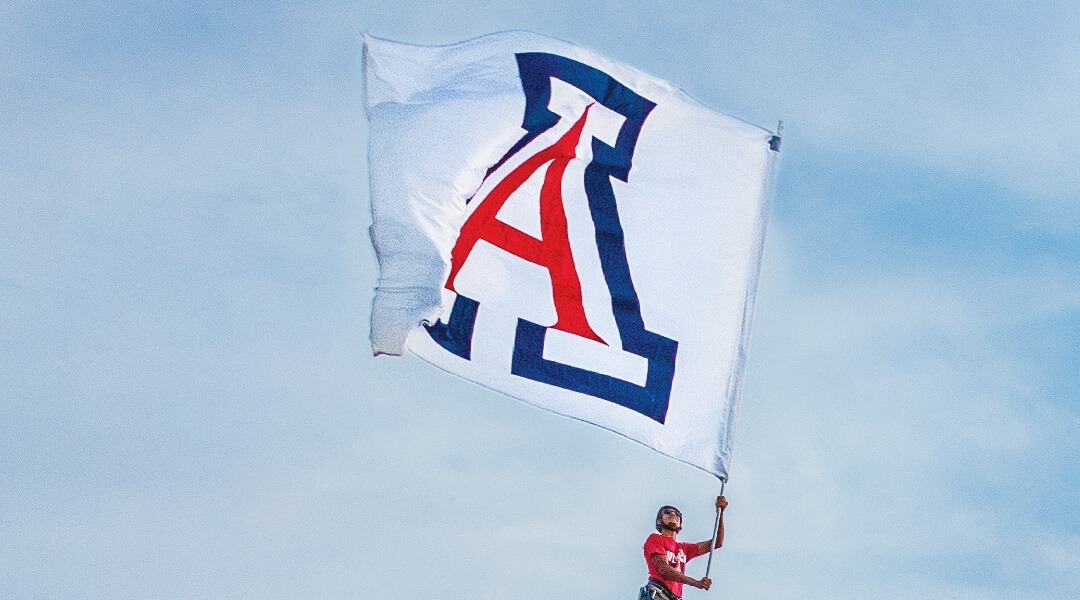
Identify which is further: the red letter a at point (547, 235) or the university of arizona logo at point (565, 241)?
the red letter a at point (547, 235)

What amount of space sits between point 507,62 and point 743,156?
3696mm

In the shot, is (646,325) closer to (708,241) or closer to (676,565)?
(708,241)

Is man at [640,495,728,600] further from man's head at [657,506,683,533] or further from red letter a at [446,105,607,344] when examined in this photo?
red letter a at [446,105,607,344]

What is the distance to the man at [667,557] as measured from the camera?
26.4m

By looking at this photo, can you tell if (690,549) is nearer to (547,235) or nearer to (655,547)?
(655,547)

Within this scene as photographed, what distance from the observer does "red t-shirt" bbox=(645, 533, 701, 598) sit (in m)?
26.5

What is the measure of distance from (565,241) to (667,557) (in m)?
4.63

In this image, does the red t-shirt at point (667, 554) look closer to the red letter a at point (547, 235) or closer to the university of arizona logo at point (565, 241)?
the university of arizona logo at point (565, 241)

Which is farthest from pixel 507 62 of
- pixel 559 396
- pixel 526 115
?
pixel 559 396

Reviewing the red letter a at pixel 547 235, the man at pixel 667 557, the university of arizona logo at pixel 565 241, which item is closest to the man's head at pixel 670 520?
the man at pixel 667 557

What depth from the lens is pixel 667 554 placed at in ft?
87.0

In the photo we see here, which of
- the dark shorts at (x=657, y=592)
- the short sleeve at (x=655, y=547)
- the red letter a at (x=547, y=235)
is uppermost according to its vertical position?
the red letter a at (x=547, y=235)

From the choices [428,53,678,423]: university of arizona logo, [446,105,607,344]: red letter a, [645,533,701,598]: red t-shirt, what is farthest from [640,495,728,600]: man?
[446,105,607,344]: red letter a

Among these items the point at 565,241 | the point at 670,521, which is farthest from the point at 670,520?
the point at 565,241
